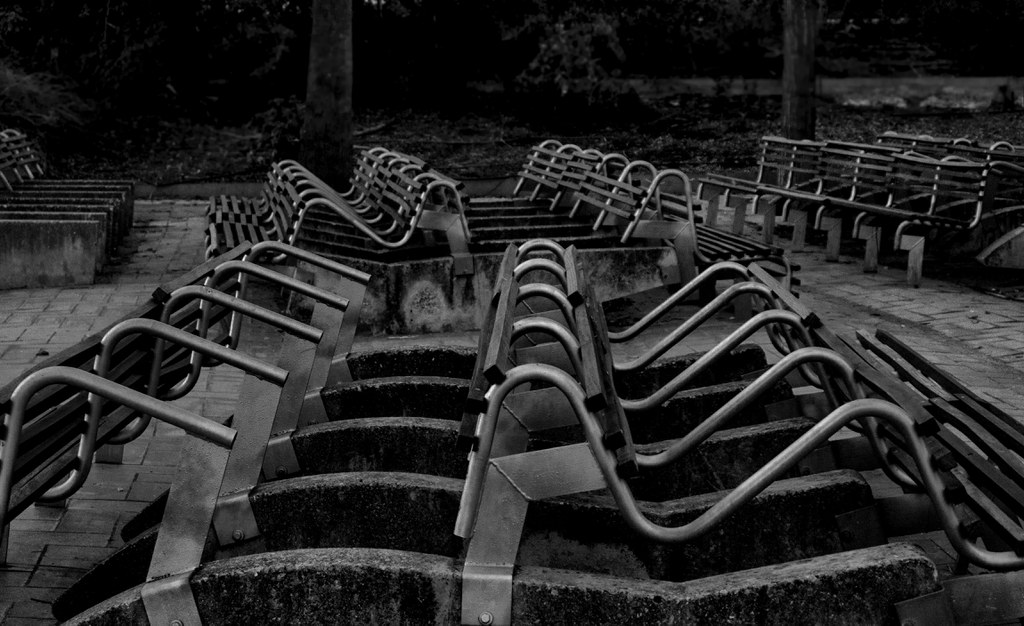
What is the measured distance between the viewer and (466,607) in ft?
8.66

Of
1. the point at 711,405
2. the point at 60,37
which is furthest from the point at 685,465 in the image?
the point at 60,37

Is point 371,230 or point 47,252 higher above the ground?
point 371,230

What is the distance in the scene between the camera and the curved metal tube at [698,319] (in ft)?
13.4

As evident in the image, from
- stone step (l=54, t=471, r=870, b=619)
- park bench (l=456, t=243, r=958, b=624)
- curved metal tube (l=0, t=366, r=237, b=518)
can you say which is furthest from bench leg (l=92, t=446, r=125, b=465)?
park bench (l=456, t=243, r=958, b=624)

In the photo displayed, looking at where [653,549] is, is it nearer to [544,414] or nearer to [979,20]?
[544,414]

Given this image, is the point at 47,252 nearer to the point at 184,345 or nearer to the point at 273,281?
the point at 273,281

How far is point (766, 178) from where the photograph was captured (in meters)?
11.8

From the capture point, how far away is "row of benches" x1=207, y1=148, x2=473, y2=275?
23.5 feet

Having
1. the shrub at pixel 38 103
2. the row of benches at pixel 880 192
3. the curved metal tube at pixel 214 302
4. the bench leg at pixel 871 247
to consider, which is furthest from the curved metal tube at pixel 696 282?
the shrub at pixel 38 103

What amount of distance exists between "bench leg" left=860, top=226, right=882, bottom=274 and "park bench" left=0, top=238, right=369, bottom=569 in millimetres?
5806

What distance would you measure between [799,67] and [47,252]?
7.42 metres

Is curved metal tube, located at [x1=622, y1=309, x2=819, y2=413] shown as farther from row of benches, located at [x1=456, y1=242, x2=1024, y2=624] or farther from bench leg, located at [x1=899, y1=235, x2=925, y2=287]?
bench leg, located at [x1=899, y1=235, x2=925, y2=287]

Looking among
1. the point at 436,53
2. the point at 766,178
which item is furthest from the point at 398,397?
the point at 436,53

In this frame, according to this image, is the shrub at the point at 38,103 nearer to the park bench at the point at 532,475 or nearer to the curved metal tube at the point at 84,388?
the curved metal tube at the point at 84,388
